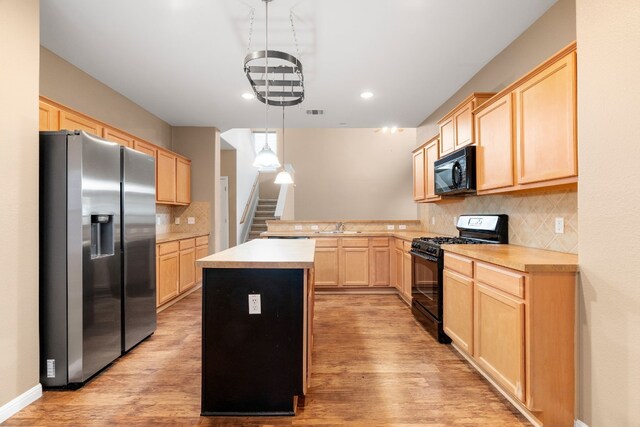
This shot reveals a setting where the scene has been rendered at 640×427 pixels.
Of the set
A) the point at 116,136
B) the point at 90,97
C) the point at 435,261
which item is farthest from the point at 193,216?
the point at 435,261

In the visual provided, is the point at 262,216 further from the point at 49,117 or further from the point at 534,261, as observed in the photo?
the point at 534,261

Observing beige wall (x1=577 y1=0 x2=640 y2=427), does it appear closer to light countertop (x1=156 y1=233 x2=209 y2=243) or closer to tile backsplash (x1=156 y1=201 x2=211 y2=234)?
light countertop (x1=156 y1=233 x2=209 y2=243)

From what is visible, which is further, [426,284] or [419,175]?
[419,175]

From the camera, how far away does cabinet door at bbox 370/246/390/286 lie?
470 centimetres

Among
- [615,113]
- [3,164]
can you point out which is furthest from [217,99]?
[615,113]

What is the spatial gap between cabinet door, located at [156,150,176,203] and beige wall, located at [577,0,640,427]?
4392mm

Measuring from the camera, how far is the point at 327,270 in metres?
4.73

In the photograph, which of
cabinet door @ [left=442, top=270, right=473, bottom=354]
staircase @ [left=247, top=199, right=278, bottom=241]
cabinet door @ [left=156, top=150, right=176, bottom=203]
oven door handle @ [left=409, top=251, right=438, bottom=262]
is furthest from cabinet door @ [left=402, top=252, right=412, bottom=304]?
staircase @ [left=247, top=199, right=278, bottom=241]

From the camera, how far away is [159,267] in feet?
12.3

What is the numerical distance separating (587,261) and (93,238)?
10.5 ft

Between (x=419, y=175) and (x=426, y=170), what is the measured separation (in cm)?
28

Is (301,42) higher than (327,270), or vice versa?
(301,42)

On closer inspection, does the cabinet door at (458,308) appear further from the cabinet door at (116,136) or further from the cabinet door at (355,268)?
the cabinet door at (116,136)

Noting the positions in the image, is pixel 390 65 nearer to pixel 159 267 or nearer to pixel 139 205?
pixel 139 205
